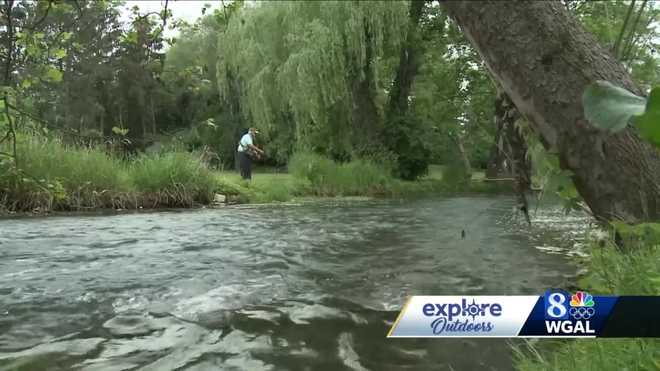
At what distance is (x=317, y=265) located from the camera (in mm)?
4680

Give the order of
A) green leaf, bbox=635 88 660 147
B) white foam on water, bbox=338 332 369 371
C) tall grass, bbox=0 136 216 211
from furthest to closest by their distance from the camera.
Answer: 1. tall grass, bbox=0 136 216 211
2. white foam on water, bbox=338 332 369 371
3. green leaf, bbox=635 88 660 147

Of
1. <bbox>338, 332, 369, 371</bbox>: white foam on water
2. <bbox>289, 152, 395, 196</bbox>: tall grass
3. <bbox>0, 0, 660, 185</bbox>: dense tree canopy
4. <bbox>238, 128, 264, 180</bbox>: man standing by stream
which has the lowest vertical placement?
<bbox>338, 332, 369, 371</bbox>: white foam on water

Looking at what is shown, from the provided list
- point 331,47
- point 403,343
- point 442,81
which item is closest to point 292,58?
point 331,47

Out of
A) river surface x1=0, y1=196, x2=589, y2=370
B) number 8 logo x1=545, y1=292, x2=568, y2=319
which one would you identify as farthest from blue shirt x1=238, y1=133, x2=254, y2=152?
number 8 logo x1=545, y1=292, x2=568, y2=319

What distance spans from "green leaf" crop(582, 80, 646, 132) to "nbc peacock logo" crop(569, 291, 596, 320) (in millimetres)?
565

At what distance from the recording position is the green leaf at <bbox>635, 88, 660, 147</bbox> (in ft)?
4.07

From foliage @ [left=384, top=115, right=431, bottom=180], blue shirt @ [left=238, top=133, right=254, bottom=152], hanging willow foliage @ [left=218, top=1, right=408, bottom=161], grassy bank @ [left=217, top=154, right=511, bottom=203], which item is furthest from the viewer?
foliage @ [left=384, top=115, right=431, bottom=180]

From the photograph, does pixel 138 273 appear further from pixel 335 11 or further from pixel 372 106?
pixel 372 106

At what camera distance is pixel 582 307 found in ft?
5.19

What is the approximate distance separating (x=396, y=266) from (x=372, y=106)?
1543 centimetres

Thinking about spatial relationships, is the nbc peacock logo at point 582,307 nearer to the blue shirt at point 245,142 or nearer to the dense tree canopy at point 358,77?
the dense tree canopy at point 358,77

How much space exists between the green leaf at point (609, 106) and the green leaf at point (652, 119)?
2cm

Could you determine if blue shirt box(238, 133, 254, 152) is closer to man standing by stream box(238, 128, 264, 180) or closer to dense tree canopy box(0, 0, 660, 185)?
man standing by stream box(238, 128, 264, 180)

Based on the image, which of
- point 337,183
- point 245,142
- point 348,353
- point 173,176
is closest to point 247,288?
point 348,353
